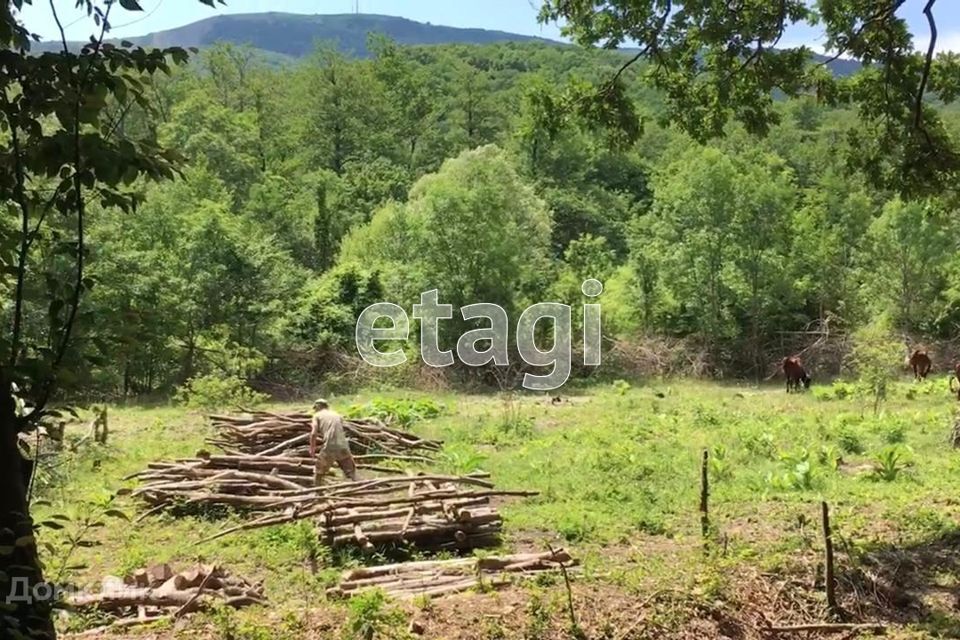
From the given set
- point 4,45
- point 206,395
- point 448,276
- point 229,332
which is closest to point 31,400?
point 4,45

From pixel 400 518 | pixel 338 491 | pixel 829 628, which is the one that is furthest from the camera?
pixel 338 491

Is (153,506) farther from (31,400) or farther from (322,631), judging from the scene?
(31,400)

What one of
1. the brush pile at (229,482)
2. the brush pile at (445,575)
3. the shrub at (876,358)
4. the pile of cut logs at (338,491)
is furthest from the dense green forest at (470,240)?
the brush pile at (445,575)

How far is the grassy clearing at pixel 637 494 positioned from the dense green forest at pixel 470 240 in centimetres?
381

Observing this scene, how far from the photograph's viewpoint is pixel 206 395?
59.6 ft

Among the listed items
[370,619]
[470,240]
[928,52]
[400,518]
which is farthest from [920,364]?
[370,619]

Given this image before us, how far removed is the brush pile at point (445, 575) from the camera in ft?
23.5

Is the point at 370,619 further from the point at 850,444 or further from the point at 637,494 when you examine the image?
the point at 850,444

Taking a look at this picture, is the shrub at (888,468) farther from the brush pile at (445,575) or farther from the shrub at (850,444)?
the brush pile at (445,575)

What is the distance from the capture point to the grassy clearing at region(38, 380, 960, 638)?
7.52 m

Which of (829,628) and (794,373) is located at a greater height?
(829,628)

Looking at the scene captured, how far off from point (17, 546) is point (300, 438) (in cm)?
1105

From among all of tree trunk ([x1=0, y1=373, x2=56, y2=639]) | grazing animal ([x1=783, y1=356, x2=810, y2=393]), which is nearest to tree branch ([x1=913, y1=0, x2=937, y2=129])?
tree trunk ([x1=0, y1=373, x2=56, y2=639])

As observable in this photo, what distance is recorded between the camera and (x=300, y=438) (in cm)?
1362
